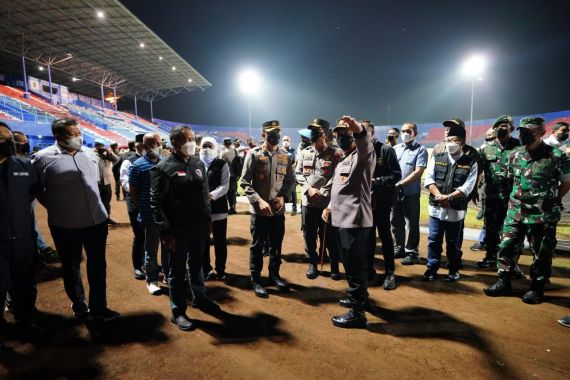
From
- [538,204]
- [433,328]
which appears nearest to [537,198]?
[538,204]

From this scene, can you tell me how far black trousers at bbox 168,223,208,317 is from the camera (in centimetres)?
320

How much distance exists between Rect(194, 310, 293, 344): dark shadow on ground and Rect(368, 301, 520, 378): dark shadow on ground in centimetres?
101

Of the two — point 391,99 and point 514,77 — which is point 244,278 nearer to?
point 514,77

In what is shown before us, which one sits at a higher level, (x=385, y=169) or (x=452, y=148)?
(x=452, y=148)

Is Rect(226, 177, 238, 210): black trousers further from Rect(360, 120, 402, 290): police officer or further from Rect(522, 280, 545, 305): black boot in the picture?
Rect(522, 280, 545, 305): black boot

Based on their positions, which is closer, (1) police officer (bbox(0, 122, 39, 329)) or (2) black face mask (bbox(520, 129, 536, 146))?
(1) police officer (bbox(0, 122, 39, 329))

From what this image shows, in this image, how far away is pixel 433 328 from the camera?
3174 millimetres

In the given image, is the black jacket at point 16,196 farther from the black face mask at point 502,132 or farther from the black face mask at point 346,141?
the black face mask at point 502,132

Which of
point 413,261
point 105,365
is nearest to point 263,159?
point 105,365

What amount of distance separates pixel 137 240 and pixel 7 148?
2.13 metres

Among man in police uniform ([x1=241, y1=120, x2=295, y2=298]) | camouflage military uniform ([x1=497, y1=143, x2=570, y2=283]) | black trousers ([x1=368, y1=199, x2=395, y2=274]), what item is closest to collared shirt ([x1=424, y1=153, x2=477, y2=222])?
camouflage military uniform ([x1=497, y1=143, x2=570, y2=283])

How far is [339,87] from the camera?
48.0 m

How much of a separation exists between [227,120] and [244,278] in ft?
159

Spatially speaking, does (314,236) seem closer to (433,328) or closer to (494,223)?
(433,328)
